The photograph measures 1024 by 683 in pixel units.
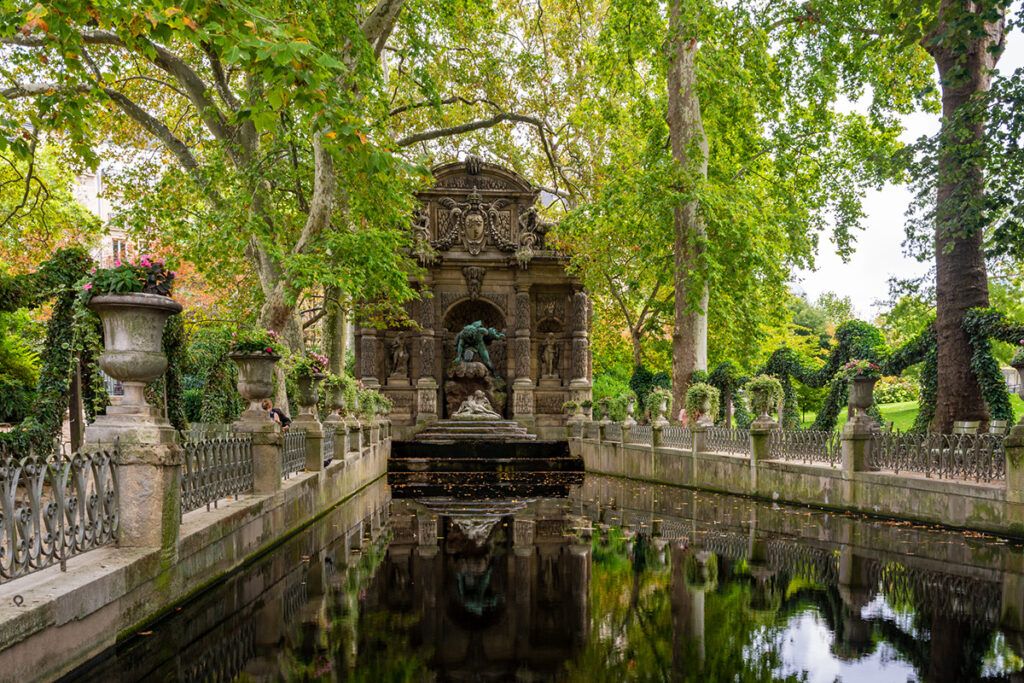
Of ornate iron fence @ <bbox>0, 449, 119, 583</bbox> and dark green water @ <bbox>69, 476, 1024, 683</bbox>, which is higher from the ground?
ornate iron fence @ <bbox>0, 449, 119, 583</bbox>

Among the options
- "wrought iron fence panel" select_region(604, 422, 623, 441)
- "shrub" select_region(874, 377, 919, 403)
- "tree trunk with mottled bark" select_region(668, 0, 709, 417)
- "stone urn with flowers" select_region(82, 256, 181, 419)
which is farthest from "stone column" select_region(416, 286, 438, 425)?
"shrub" select_region(874, 377, 919, 403)

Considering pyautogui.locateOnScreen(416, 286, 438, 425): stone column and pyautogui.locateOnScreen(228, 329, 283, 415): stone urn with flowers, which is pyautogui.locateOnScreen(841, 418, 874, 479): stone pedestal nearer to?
pyautogui.locateOnScreen(228, 329, 283, 415): stone urn with flowers

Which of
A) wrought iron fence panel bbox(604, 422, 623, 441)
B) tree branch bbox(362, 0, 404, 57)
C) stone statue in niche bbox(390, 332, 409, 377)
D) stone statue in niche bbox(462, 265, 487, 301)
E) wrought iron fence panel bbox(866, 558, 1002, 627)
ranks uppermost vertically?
tree branch bbox(362, 0, 404, 57)

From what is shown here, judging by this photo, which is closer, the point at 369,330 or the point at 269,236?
the point at 269,236

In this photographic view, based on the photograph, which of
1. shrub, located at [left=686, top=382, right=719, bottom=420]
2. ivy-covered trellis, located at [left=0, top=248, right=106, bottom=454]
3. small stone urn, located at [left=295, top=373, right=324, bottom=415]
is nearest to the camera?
ivy-covered trellis, located at [left=0, top=248, right=106, bottom=454]

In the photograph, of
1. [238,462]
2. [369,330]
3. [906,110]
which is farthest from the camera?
[369,330]

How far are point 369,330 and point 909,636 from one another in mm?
26937

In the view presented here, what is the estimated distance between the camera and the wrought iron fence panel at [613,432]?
2244 cm

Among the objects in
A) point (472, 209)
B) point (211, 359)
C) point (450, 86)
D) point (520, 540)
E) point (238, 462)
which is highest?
point (450, 86)

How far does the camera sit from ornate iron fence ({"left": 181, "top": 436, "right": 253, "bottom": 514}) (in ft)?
26.0

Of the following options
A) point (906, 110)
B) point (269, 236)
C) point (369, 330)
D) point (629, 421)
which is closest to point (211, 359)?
point (269, 236)

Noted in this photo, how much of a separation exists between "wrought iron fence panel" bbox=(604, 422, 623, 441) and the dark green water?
10636 mm

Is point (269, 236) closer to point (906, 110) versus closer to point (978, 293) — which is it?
point (978, 293)

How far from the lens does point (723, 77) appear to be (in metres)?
22.3
